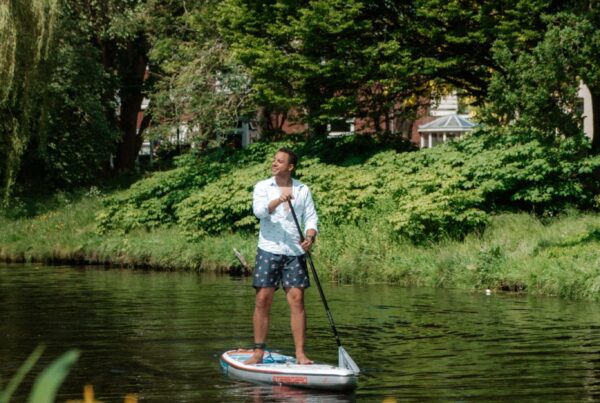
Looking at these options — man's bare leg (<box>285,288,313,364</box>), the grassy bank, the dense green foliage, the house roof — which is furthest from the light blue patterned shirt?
the house roof

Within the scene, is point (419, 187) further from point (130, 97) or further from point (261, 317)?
point (130, 97)

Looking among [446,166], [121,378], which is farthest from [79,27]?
[121,378]

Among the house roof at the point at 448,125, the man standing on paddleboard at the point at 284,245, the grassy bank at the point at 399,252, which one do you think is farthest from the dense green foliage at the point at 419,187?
the house roof at the point at 448,125

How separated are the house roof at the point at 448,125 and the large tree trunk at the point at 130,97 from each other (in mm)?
19226

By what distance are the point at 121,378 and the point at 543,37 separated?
55.5 ft

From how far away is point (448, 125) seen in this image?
2242 inches

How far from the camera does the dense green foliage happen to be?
71.7 ft

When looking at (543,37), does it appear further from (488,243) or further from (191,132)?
(191,132)

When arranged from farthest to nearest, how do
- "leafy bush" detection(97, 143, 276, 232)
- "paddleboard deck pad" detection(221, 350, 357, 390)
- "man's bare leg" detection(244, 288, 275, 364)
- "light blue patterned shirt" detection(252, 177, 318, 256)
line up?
"leafy bush" detection(97, 143, 276, 232) → "man's bare leg" detection(244, 288, 275, 364) → "light blue patterned shirt" detection(252, 177, 318, 256) → "paddleboard deck pad" detection(221, 350, 357, 390)

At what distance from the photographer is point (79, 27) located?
33906 millimetres

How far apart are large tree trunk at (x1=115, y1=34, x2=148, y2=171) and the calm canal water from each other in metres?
19.9

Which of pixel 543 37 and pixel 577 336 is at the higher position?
pixel 543 37

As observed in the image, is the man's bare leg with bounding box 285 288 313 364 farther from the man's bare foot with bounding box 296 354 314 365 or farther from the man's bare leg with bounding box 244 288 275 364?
the man's bare leg with bounding box 244 288 275 364

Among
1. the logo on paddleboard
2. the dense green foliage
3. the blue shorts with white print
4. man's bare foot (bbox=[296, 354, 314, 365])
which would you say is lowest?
the logo on paddleboard
